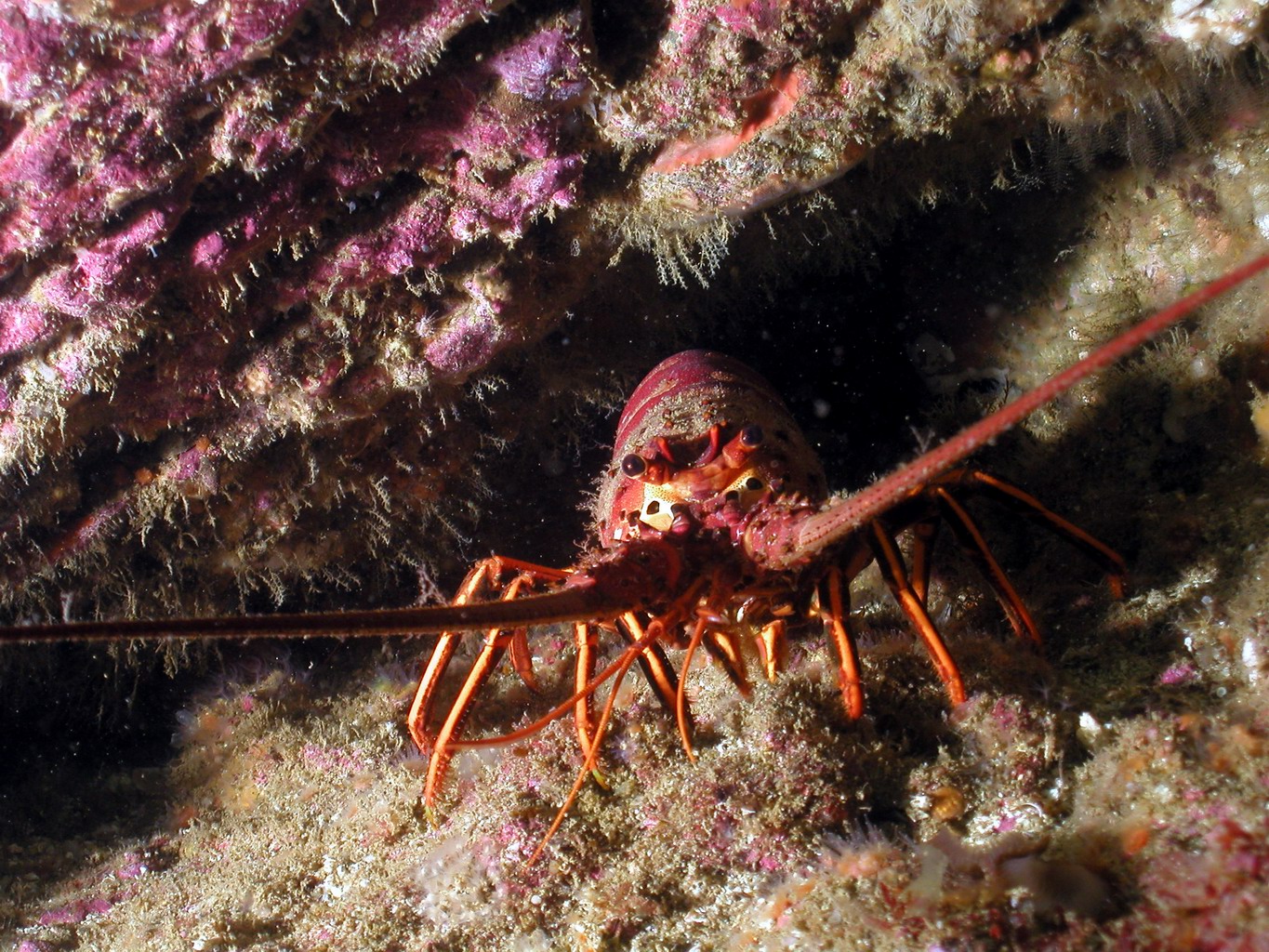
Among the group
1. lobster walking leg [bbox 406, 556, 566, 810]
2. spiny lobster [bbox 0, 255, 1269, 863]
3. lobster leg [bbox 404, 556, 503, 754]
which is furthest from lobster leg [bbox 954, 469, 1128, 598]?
lobster leg [bbox 404, 556, 503, 754]

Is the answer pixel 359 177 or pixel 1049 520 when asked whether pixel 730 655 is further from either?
pixel 359 177

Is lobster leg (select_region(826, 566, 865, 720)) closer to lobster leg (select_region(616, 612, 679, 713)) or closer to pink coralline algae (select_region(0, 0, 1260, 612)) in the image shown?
lobster leg (select_region(616, 612, 679, 713))

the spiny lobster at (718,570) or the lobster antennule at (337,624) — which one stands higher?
the lobster antennule at (337,624)

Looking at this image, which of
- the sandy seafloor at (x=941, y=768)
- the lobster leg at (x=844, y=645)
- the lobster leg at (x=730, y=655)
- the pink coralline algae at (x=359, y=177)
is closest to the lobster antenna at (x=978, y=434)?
the lobster leg at (x=844, y=645)

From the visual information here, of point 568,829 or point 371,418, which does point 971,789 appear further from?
point 371,418

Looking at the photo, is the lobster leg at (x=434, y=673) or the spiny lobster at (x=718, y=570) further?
the lobster leg at (x=434, y=673)

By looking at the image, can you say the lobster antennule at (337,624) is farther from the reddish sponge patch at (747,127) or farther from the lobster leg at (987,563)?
the reddish sponge patch at (747,127)
